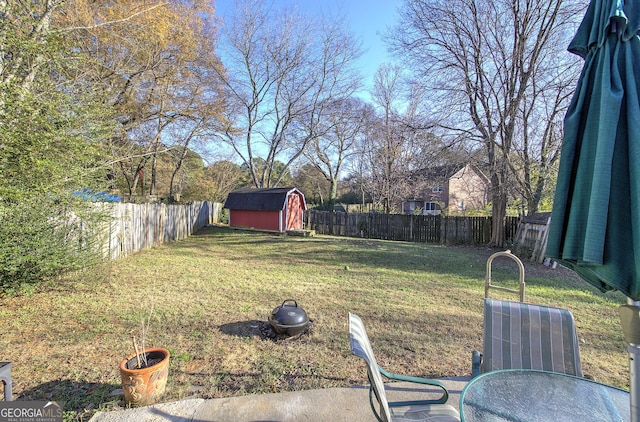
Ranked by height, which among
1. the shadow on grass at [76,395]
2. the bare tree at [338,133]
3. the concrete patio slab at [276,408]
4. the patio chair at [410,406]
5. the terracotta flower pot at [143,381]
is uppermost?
the bare tree at [338,133]

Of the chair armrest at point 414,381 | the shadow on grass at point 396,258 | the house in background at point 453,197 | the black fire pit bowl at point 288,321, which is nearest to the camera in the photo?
the chair armrest at point 414,381

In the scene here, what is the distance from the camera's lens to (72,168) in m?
4.59

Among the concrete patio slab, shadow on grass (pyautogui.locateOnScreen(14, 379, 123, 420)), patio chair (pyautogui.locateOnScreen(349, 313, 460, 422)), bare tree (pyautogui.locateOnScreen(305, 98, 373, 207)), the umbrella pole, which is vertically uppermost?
bare tree (pyautogui.locateOnScreen(305, 98, 373, 207))

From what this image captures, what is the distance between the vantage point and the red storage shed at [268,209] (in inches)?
658

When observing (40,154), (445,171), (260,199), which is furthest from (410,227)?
(40,154)

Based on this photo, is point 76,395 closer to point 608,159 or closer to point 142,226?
point 608,159

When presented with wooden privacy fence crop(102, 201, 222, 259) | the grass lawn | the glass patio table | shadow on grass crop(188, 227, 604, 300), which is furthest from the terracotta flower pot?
shadow on grass crop(188, 227, 604, 300)

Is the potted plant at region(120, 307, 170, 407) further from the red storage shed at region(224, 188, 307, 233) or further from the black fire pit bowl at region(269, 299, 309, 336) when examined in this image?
the red storage shed at region(224, 188, 307, 233)

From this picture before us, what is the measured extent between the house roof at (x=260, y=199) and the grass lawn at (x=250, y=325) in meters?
9.10

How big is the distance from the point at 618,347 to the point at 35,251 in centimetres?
751

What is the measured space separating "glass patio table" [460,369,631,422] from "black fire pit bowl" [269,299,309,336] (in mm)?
2105

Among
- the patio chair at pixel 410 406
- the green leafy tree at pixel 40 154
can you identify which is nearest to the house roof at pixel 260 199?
the green leafy tree at pixel 40 154

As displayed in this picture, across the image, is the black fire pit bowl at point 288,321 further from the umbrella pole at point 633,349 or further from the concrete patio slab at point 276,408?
the umbrella pole at point 633,349

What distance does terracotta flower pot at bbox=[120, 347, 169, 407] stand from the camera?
7.75 feet
